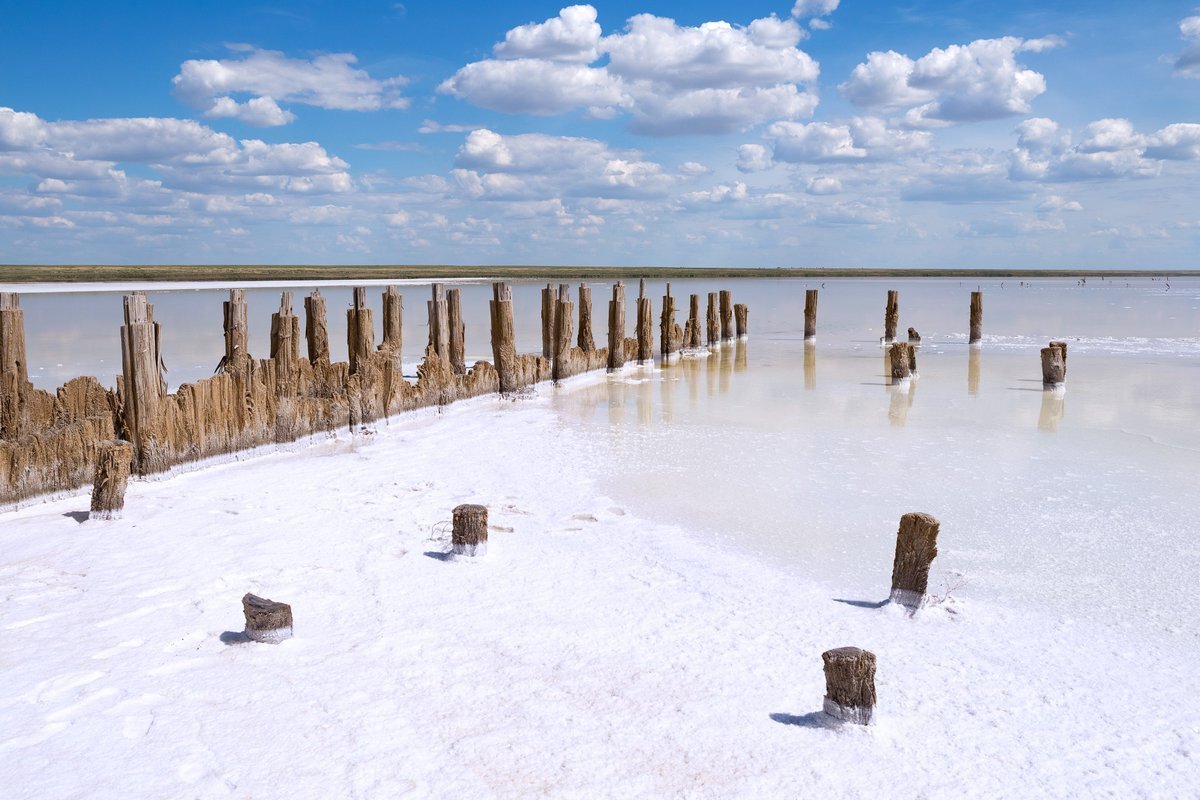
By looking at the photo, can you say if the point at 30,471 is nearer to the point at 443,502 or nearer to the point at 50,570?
the point at 50,570

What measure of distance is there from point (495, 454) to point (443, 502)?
85.3 inches

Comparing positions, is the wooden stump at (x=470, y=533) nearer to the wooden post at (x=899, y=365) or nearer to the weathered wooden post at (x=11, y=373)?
the weathered wooden post at (x=11, y=373)

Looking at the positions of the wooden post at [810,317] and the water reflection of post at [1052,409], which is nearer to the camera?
the water reflection of post at [1052,409]

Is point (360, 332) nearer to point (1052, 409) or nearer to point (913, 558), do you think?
point (913, 558)

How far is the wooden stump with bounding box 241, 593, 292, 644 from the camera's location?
459cm

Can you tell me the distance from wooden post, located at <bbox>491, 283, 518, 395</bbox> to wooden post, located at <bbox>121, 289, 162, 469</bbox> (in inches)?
250

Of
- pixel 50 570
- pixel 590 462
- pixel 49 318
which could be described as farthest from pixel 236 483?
pixel 49 318

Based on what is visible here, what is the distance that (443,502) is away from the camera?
765 centimetres

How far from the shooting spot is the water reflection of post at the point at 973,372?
1577cm

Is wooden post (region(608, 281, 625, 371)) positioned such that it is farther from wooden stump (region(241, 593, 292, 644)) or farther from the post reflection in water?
wooden stump (region(241, 593, 292, 644))

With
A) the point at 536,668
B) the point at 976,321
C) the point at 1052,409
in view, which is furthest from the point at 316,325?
the point at 976,321

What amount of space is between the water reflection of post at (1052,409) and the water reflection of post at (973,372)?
114 centimetres

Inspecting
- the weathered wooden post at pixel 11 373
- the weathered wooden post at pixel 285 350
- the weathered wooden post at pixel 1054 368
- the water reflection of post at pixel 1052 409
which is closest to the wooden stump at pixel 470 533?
the weathered wooden post at pixel 285 350

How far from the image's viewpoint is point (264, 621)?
15.1ft
